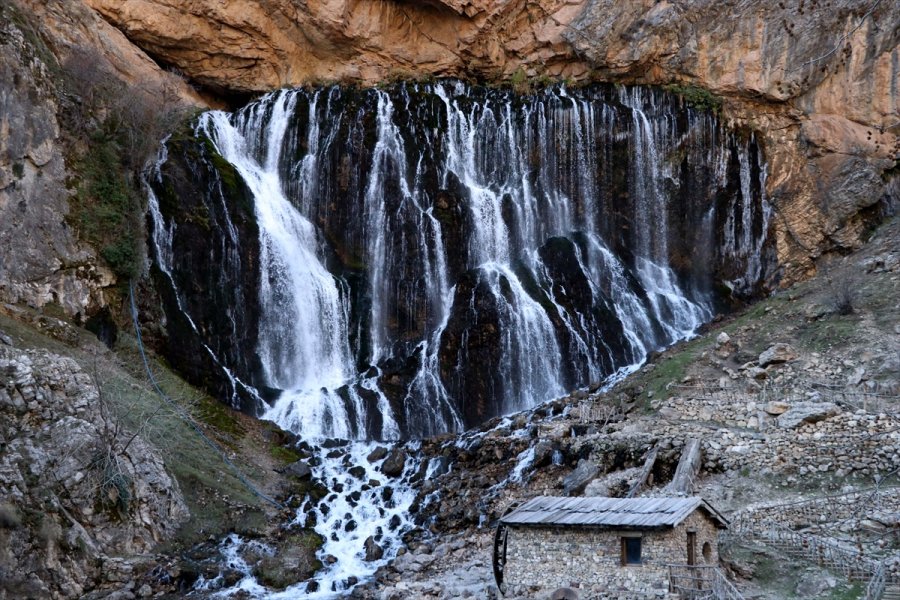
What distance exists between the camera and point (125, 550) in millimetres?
24062

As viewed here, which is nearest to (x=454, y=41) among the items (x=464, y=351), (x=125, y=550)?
(x=464, y=351)

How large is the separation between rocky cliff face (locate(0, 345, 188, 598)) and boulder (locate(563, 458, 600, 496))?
1012cm

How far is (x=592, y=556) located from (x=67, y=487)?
1271cm

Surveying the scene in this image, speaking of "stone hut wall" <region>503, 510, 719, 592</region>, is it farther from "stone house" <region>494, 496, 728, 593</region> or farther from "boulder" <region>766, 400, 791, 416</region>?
"boulder" <region>766, 400, 791, 416</region>

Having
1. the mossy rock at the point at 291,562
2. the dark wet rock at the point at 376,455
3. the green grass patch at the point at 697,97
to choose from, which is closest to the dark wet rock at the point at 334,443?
the dark wet rock at the point at 376,455

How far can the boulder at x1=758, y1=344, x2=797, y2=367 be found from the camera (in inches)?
1222

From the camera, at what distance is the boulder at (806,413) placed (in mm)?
25891

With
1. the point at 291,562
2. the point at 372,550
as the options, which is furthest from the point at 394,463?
the point at 291,562

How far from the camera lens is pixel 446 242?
134ft

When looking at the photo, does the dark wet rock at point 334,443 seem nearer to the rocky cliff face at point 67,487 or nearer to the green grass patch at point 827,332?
the rocky cliff face at point 67,487

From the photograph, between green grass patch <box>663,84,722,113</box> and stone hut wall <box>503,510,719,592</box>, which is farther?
green grass patch <box>663,84,722,113</box>

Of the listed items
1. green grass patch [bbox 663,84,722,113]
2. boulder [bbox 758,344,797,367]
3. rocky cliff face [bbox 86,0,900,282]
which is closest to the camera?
boulder [bbox 758,344,797,367]

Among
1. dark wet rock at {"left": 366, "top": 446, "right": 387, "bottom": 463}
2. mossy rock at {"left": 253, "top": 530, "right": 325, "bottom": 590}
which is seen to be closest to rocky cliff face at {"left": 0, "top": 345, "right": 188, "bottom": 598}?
mossy rock at {"left": 253, "top": 530, "right": 325, "bottom": 590}

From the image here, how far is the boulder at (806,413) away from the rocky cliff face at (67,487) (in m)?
16.1
